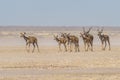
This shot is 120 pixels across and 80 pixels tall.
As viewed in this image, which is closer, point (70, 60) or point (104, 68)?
point (104, 68)

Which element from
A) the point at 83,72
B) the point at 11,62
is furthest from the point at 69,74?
the point at 11,62

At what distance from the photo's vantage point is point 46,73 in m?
26.3

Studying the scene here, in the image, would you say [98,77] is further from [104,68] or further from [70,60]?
[70,60]

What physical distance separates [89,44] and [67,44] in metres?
1.87

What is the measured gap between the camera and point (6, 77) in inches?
969

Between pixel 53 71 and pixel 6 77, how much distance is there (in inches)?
131

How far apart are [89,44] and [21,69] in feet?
59.7

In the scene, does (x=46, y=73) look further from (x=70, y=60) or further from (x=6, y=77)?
(x=70, y=60)

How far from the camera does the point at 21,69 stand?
2842 cm

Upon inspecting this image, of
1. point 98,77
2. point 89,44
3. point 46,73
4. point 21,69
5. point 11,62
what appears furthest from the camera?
point 89,44

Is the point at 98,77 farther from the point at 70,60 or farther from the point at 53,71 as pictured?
the point at 70,60

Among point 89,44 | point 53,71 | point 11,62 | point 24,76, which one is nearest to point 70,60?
point 11,62

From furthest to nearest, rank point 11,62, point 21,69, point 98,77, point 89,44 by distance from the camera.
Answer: point 89,44, point 11,62, point 21,69, point 98,77

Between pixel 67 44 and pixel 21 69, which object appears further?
pixel 67 44
